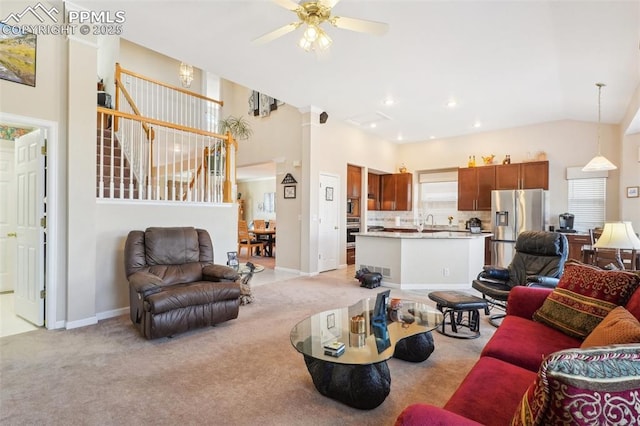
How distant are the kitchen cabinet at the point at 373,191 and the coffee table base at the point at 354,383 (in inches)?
254

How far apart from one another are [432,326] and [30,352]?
333 centimetres

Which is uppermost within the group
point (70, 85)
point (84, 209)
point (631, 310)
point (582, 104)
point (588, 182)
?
point (582, 104)

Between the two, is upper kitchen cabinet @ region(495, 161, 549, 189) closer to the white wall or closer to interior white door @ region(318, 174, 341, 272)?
interior white door @ region(318, 174, 341, 272)

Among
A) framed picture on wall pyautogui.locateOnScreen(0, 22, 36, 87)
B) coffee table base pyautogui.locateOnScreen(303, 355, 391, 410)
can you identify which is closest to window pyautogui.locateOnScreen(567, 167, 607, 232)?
coffee table base pyautogui.locateOnScreen(303, 355, 391, 410)

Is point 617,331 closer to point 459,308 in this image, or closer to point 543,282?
point 459,308

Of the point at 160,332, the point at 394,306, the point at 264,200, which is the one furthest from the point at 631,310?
the point at 264,200

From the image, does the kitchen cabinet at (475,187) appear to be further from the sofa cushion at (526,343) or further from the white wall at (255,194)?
the white wall at (255,194)

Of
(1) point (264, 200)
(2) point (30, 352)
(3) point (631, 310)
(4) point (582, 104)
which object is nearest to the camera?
(3) point (631, 310)

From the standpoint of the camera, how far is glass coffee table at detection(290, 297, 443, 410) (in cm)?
192

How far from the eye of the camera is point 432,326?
94.3 inches

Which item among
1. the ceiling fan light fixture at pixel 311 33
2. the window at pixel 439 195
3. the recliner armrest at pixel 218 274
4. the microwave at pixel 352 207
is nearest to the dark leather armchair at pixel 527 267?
the recliner armrest at pixel 218 274

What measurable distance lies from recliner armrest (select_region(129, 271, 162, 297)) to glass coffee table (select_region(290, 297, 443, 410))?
147 cm

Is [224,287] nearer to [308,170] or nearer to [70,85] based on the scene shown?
[70,85]

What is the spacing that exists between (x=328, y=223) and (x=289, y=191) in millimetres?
1043
